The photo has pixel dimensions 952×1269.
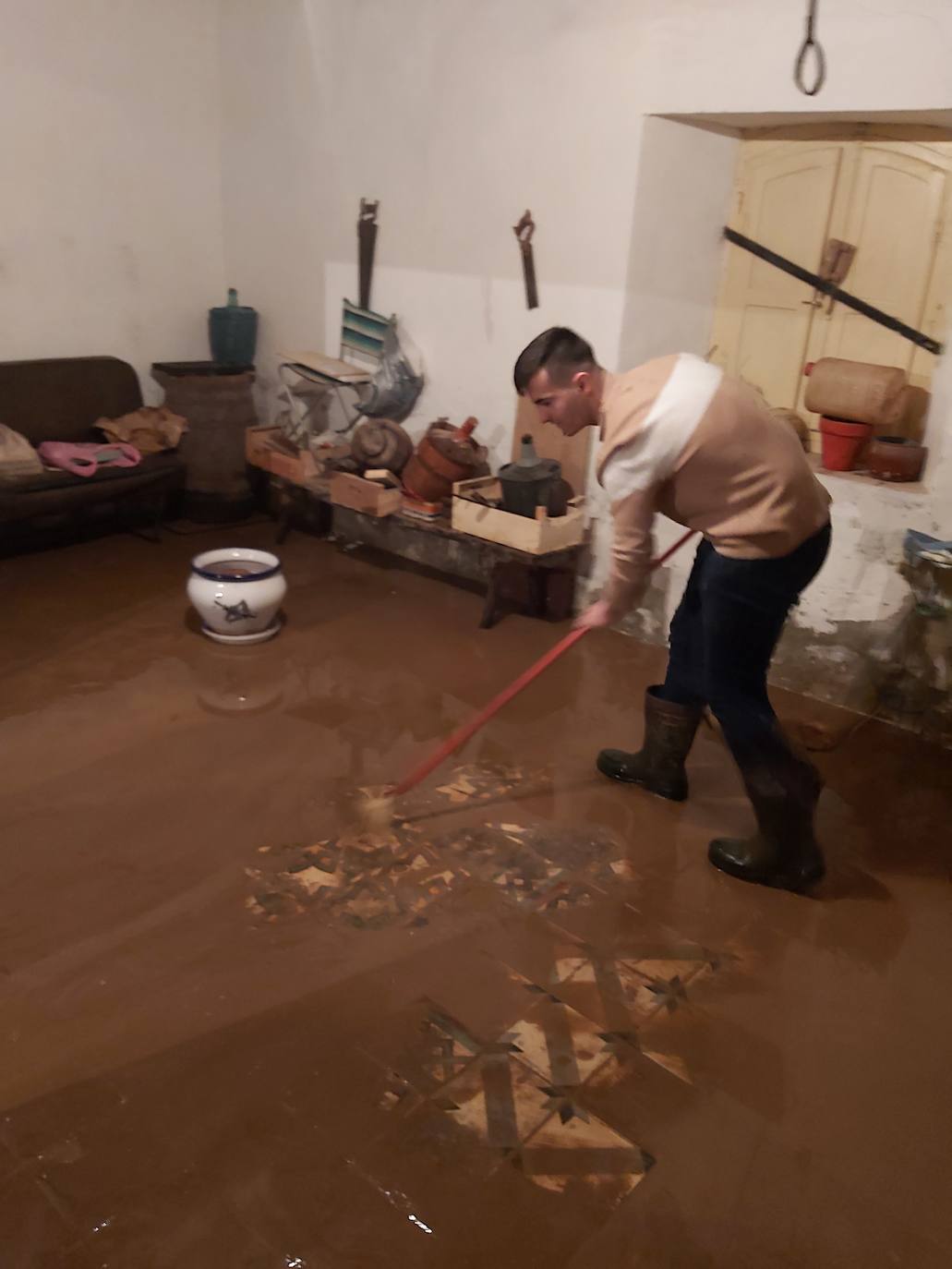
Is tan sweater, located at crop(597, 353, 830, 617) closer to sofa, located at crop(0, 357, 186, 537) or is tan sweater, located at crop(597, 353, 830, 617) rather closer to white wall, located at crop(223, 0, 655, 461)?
white wall, located at crop(223, 0, 655, 461)

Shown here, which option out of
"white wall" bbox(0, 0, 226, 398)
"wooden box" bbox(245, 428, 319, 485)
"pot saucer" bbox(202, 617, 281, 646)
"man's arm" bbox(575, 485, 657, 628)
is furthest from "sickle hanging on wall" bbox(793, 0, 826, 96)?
"white wall" bbox(0, 0, 226, 398)

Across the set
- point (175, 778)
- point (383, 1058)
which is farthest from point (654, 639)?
point (383, 1058)

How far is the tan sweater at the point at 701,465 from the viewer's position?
2219 mm

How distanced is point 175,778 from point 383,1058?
3.95 feet

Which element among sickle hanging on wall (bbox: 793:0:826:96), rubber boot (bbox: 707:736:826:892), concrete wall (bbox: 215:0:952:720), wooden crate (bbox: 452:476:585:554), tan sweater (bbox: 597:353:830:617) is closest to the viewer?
tan sweater (bbox: 597:353:830:617)

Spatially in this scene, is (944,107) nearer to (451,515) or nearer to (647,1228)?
(451,515)

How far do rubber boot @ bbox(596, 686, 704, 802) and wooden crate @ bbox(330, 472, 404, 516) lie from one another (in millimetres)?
1654

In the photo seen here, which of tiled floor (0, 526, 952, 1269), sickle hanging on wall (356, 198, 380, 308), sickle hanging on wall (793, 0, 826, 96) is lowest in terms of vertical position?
tiled floor (0, 526, 952, 1269)

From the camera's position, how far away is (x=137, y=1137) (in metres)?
1.75

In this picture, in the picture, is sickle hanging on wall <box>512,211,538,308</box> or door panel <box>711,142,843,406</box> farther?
sickle hanging on wall <box>512,211,538,308</box>

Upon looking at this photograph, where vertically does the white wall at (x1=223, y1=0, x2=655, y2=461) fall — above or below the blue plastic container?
above

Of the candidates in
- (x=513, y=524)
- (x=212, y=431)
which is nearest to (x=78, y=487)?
(x=212, y=431)

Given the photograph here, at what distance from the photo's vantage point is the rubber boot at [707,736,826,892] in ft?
8.20

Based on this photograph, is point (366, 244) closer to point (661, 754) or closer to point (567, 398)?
Answer: point (567, 398)
